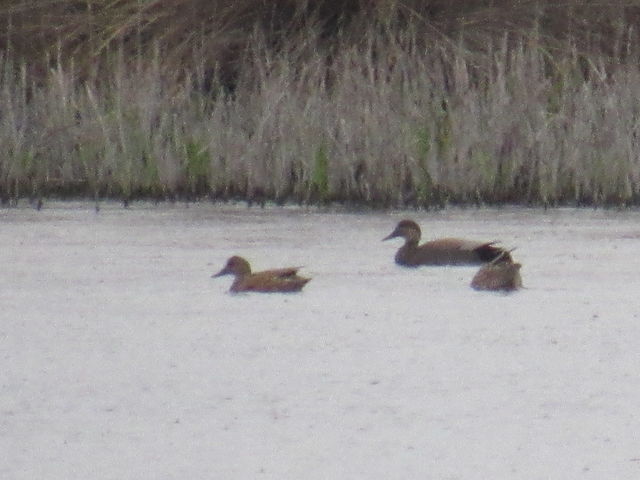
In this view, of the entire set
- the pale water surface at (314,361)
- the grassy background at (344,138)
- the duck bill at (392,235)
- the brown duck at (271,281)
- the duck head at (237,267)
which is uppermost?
the grassy background at (344,138)

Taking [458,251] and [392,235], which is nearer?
[458,251]

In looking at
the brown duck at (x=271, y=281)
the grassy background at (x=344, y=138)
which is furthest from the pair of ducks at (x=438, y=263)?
the grassy background at (x=344, y=138)

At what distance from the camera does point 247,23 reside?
12172mm

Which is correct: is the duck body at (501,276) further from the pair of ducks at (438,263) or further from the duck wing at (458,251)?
the duck wing at (458,251)

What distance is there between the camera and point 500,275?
636 cm

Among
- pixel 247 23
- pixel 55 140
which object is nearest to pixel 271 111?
pixel 55 140

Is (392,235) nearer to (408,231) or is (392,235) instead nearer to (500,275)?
(408,231)

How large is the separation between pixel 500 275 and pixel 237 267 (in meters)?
0.90

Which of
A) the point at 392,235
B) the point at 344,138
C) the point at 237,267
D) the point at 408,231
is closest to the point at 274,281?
the point at 237,267

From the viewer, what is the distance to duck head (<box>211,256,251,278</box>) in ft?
21.4

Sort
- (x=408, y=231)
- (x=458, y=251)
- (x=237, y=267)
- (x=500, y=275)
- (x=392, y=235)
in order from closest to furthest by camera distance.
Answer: (x=500, y=275)
(x=237, y=267)
(x=458, y=251)
(x=408, y=231)
(x=392, y=235)

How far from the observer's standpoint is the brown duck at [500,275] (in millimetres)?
6340

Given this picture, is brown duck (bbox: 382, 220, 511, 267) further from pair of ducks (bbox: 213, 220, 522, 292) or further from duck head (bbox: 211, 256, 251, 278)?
duck head (bbox: 211, 256, 251, 278)

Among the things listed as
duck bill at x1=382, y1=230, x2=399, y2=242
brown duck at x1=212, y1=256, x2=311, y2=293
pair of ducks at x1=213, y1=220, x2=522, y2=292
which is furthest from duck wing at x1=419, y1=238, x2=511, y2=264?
brown duck at x1=212, y1=256, x2=311, y2=293
